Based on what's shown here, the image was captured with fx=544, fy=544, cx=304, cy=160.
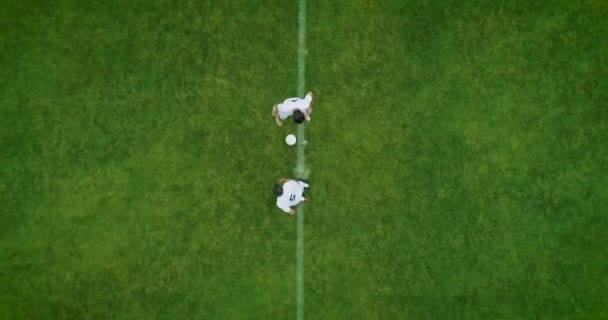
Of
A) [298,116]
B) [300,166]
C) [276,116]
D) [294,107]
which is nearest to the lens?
[298,116]

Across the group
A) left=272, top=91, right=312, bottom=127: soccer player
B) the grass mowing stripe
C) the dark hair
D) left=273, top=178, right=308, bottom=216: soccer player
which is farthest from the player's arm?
left=273, top=178, right=308, bottom=216: soccer player

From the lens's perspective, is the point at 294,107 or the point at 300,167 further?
the point at 300,167

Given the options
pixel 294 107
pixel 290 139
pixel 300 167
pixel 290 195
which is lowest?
pixel 290 195

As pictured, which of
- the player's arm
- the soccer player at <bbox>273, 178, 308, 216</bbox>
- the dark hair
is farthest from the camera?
the player's arm

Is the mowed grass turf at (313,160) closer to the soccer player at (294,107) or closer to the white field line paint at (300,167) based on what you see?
the white field line paint at (300,167)

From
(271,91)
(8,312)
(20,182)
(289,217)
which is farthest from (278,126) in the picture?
(8,312)

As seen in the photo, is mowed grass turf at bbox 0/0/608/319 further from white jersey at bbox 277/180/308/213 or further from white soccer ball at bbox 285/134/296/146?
white jersey at bbox 277/180/308/213

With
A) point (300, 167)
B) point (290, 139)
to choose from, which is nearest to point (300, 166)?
point (300, 167)

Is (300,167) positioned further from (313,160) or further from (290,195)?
(290,195)
